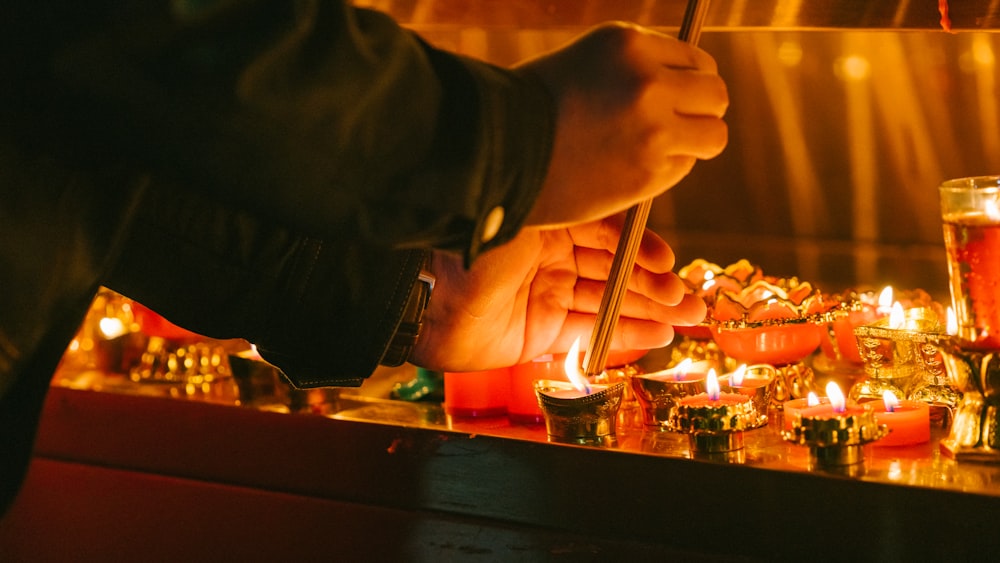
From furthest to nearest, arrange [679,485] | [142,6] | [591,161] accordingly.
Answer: [679,485]
[591,161]
[142,6]

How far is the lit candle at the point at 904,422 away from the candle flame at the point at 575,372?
1.12ft

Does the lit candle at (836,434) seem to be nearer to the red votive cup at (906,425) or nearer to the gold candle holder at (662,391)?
the red votive cup at (906,425)

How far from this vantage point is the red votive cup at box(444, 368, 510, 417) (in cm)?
145

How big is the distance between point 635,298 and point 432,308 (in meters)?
0.26

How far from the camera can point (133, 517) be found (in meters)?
1.57

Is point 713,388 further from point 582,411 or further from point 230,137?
point 230,137

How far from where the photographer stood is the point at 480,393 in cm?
145

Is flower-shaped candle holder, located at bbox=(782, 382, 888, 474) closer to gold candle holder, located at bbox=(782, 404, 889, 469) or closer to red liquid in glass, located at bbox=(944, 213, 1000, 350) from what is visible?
gold candle holder, located at bbox=(782, 404, 889, 469)

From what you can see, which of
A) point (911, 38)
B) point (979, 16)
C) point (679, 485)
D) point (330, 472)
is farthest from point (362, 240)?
point (911, 38)

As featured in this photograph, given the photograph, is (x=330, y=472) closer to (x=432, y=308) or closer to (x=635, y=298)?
(x=432, y=308)

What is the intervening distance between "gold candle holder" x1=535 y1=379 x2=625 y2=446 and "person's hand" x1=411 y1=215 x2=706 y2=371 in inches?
5.0

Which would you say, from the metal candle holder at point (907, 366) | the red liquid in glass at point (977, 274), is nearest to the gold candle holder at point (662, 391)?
the metal candle holder at point (907, 366)

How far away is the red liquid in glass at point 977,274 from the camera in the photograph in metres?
1.12

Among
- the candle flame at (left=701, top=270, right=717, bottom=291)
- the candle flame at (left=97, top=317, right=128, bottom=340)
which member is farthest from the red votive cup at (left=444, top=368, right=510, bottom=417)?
the candle flame at (left=97, top=317, right=128, bottom=340)
